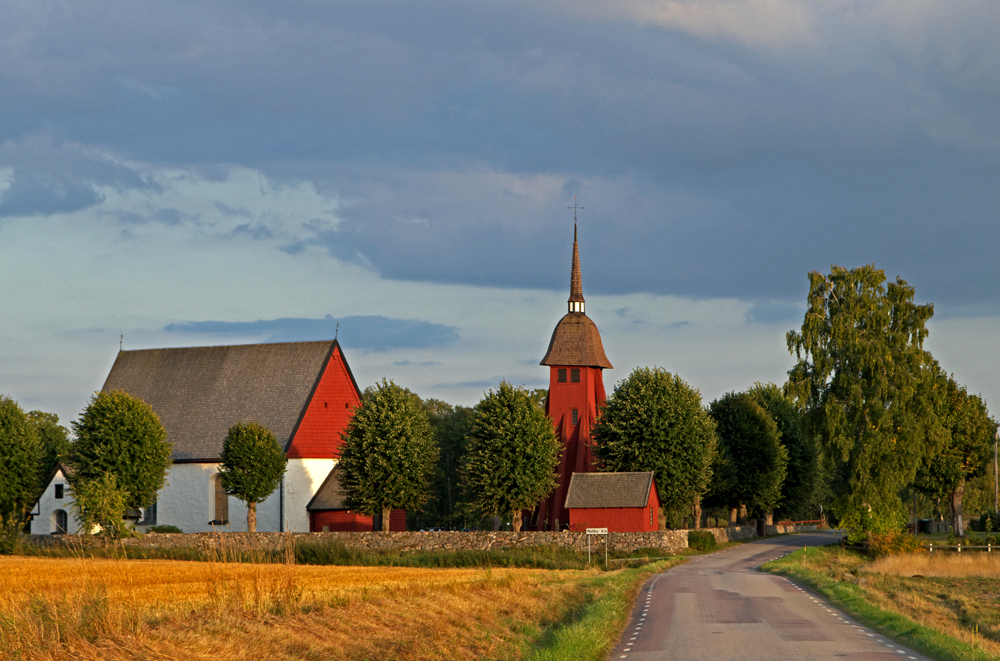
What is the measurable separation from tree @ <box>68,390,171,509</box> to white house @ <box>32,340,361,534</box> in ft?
21.8

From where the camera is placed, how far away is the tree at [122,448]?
60219mm

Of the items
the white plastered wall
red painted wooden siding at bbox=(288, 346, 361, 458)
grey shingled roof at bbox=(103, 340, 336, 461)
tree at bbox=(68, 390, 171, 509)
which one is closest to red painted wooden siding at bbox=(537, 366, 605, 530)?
red painted wooden siding at bbox=(288, 346, 361, 458)

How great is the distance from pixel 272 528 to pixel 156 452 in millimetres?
9169

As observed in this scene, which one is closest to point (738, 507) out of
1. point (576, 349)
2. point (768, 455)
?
point (768, 455)

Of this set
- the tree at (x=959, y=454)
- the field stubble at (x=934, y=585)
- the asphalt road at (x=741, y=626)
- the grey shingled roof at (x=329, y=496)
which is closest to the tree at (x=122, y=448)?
the grey shingled roof at (x=329, y=496)

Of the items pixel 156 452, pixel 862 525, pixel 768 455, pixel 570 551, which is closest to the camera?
pixel 570 551

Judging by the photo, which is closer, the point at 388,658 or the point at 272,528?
the point at 388,658

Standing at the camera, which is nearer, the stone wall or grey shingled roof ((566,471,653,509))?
the stone wall

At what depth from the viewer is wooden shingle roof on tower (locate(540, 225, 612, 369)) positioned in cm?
7131

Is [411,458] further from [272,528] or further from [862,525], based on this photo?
[862,525]

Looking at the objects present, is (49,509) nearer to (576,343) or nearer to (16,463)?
(16,463)

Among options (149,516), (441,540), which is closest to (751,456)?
(441,540)

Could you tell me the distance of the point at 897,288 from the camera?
6128cm

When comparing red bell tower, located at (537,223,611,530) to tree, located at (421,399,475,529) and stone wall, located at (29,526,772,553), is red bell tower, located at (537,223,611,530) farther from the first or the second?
tree, located at (421,399,475,529)
